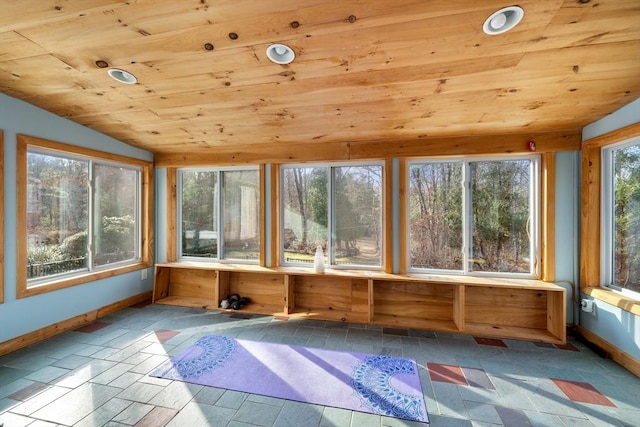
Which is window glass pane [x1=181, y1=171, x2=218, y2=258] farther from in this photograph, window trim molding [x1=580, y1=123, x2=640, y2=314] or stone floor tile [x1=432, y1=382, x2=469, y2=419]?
window trim molding [x1=580, y1=123, x2=640, y2=314]

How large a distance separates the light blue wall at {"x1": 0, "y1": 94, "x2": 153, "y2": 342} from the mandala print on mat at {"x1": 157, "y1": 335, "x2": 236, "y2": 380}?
157cm

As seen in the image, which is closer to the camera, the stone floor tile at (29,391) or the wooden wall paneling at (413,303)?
the stone floor tile at (29,391)

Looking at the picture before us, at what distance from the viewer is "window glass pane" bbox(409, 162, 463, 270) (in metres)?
3.21

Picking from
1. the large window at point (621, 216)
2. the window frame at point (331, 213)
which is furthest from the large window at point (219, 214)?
the large window at point (621, 216)

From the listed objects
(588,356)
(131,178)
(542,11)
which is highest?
(542,11)

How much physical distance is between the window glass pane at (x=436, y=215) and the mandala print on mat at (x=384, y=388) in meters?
1.33

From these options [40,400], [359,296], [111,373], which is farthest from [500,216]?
[40,400]

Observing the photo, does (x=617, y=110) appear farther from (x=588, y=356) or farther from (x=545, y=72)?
(x=588, y=356)

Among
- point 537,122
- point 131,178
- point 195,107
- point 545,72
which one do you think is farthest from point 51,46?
point 537,122

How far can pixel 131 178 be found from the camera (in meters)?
3.84

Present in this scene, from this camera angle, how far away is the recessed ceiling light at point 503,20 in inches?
58.3

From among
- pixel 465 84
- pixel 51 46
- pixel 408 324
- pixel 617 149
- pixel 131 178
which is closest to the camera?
pixel 51 46

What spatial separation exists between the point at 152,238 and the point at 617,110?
18.4 ft

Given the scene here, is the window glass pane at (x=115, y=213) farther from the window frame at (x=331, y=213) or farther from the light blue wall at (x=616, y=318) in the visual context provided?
the light blue wall at (x=616, y=318)
